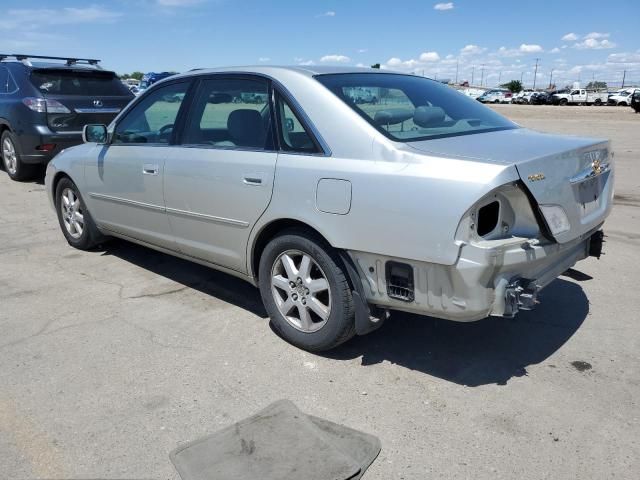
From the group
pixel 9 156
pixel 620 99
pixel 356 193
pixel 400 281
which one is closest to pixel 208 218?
pixel 356 193

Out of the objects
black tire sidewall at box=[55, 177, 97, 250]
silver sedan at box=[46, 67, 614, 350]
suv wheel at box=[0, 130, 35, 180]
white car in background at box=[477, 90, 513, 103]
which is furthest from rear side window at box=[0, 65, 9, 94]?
white car in background at box=[477, 90, 513, 103]

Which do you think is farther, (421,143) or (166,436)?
(421,143)

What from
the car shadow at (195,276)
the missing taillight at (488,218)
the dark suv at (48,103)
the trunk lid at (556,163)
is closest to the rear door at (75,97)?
the dark suv at (48,103)

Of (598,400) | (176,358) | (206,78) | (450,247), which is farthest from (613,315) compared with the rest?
(206,78)

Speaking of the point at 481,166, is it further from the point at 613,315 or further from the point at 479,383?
the point at 613,315

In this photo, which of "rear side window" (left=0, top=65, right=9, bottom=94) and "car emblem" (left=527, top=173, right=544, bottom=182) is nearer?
"car emblem" (left=527, top=173, right=544, bottom=182)

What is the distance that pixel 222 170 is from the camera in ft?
12.6

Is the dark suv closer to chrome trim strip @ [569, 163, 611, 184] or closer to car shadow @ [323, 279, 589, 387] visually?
car shadow @ [323, 279, 589, 387]

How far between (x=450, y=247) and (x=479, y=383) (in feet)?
3.13

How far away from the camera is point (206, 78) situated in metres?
4.26

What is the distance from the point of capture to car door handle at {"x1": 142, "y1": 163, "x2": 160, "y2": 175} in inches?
173

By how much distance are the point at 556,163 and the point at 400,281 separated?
1.05 meters

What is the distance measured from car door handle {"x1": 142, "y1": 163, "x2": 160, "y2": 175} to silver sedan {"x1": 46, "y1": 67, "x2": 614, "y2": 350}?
0.02 meters

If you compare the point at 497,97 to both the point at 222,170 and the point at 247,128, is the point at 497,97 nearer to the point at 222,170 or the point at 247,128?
the point at 247,128
